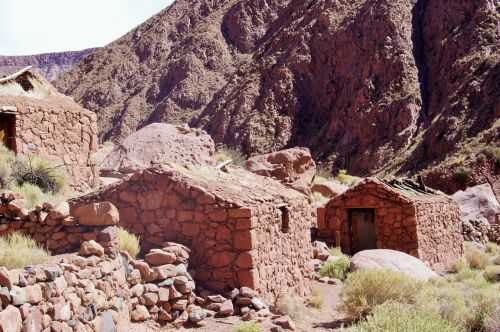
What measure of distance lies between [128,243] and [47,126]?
6114 millimetres

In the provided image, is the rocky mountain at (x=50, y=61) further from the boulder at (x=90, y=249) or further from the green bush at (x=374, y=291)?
the boulder at (x=90, y=249)

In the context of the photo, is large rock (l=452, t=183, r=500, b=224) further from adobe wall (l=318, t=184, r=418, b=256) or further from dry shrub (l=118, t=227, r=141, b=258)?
dry shrub (l=118, t=227, r=141, b=258)

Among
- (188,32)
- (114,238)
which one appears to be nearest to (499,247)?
(114,238)

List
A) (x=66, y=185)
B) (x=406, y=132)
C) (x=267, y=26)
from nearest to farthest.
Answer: (x=66, y=185) < (x=406, y=132) < (x=267, y=26)

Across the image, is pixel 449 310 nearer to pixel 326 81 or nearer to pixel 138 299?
pixel 138 299

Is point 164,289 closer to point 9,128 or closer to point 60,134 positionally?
point 9,128

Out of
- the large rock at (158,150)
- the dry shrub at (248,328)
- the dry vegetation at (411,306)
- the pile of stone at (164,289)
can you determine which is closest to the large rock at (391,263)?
the dry vegetation at (411,306)

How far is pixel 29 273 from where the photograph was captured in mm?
5633

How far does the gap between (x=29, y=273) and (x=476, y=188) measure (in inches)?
988

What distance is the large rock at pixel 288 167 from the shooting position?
20.4 m

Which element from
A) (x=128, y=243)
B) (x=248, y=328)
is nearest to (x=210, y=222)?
(x=128, y=243)

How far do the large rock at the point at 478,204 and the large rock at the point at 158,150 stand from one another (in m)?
13.3

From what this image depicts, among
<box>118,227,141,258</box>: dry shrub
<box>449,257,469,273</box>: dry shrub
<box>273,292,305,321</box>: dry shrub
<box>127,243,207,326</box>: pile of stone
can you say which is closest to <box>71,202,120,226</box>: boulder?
<box>118,227,141,258</box>: dry shrub

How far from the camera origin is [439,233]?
17875 mm
